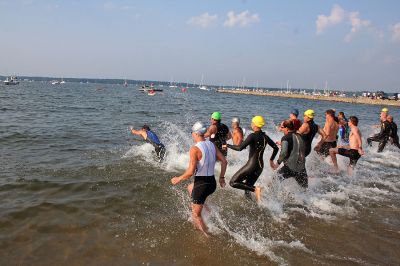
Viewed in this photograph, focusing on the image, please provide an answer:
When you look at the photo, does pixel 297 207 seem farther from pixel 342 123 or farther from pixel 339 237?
pixel 342 123

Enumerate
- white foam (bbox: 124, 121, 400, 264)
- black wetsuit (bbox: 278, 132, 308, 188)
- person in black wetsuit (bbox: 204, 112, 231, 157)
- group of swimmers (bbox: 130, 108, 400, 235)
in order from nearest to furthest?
group of swimmers (bbox: 130, 108, 400, 235) → white foam (bbox: 124, 121, 400, 264) → black wetsuit (bbox: 278, 132, 308, 188) → person in black wetsuit (bbox: 204, 112, 231, 157)

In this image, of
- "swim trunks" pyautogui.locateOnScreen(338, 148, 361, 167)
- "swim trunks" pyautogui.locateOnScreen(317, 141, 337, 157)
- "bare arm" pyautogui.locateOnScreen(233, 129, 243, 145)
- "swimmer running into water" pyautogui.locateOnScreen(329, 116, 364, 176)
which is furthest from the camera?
"swim trunks" pyautogui.locateOnScreen(317, 141, 337, 157)

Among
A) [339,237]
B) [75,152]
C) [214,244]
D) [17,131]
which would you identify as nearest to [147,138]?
[75,152]

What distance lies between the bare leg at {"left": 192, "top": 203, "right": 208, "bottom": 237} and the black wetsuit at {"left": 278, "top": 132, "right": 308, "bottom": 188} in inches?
92.4

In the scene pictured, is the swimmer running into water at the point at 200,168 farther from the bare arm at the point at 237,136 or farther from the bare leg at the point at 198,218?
the bare arm at the point at 237,136

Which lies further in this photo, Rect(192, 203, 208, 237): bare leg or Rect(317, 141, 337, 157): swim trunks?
Rect(317, 141, 337, 157): swim trunks

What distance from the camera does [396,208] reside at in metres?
8.15

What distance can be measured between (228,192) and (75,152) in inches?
255

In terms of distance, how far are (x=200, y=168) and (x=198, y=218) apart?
0.97 meters

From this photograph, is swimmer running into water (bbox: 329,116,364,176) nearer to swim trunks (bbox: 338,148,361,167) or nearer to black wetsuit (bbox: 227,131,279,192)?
swim trunks (bbox: 338,148,361,167)

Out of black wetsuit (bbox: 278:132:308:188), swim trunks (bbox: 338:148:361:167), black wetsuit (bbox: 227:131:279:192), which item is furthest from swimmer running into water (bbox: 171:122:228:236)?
swim trunks (bbox: 338:148:361:167)

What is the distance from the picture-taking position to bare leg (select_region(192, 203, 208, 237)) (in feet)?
20.0

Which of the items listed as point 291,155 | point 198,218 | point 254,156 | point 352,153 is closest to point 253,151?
point 254,156

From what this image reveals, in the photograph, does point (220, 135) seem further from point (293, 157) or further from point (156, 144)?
point (156, 144)
